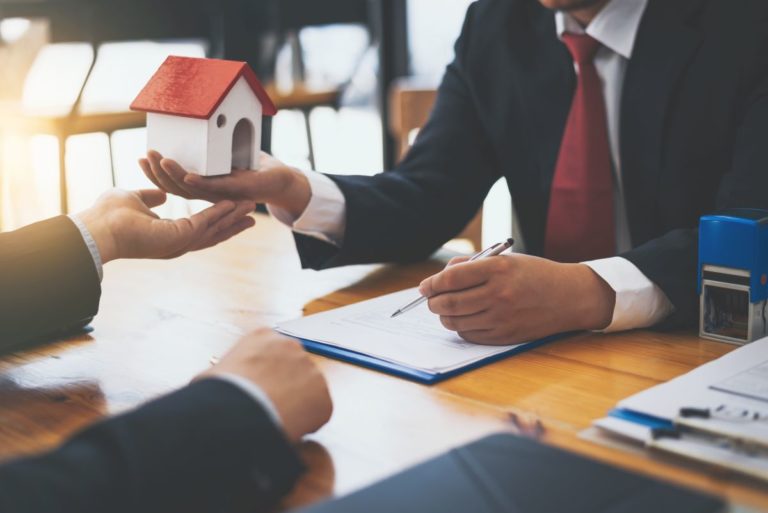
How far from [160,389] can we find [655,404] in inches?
20.5

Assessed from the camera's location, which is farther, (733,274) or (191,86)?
(191,86)

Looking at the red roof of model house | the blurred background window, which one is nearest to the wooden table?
the red roof of model house

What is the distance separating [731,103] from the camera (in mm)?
1432

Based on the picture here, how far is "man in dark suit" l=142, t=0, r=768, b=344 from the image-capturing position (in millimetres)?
1199

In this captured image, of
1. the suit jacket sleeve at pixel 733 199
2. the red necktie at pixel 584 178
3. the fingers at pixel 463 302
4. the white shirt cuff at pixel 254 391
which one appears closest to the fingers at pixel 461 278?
the fingers at pixel 463 302

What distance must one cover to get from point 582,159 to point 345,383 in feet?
2.55

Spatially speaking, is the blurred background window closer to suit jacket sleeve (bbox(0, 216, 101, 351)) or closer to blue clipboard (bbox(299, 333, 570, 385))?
suit jacket sleeve (bbox(0, 216, 101, 351))

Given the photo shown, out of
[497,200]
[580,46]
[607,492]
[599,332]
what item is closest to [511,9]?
[580,46]

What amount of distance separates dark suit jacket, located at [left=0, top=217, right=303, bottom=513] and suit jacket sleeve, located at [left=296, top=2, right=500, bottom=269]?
31.5 inches

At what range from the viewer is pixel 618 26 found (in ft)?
4.99

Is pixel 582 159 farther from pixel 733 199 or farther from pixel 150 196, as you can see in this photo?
pixel 150 196

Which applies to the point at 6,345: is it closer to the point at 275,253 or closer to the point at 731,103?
the point at 275,253

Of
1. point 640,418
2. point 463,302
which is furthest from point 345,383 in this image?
point 640,418

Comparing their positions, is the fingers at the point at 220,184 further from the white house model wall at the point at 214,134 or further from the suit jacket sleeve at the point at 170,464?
the suit jacket sleeve at the point at 170,464
